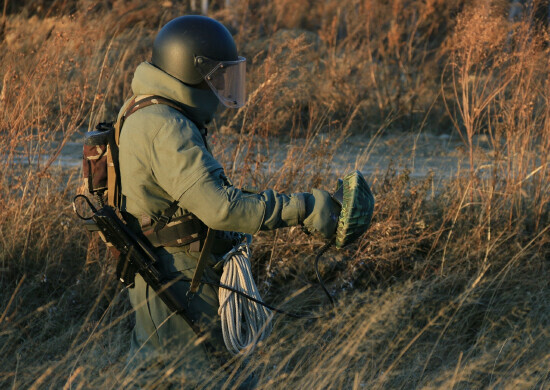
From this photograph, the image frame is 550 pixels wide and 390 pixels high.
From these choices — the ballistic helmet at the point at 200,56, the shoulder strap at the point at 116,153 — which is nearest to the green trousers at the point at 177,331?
the shoulder strap at the point at 116,153

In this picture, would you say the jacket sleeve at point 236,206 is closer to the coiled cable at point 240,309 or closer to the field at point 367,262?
the coiled cable at point 240,309

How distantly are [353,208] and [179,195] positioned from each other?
1.92 feet

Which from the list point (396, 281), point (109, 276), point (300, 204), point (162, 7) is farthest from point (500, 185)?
point (162, 7)

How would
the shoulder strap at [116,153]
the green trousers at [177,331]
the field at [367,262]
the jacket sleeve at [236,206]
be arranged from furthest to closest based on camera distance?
the field at [367,262] < the green trousers at [177,331] < the shoulder strap at [116,153] < the jacket sleeve at [236,206]

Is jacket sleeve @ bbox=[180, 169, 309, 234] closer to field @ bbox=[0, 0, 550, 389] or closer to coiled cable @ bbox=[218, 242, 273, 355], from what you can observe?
coiled cable @ bbox=[218, 242, 273, 355]

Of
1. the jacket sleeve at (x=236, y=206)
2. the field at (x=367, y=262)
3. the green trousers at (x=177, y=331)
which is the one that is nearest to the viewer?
the jacket sleeve at (x=236, y=206)

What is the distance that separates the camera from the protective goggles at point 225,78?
2.54 meters

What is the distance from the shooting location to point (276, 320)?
4285mm

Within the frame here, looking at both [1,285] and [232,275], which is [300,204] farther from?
[1,285]

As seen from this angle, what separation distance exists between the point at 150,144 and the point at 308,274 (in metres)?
2.50

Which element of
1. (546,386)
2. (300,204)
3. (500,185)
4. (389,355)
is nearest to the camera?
(300,204)

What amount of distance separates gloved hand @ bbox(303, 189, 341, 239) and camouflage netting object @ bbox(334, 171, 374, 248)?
0.03m

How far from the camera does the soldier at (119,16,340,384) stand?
2.30m

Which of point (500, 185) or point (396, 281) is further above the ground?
point (500, 185)
